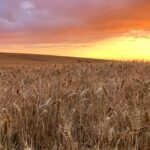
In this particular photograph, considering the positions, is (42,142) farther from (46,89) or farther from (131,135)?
(46,89)

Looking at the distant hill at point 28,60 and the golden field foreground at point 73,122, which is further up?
the golden field foreground at point 73,122

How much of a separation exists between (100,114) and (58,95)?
37.0 inches

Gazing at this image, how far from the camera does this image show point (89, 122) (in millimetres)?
3078

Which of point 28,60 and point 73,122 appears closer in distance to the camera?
point 73,122

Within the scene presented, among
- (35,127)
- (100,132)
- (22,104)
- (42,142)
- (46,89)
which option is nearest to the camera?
(100,132)

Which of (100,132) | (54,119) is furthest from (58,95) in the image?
(100,132)

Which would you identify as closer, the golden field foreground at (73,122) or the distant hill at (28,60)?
the golden field foreground at (73,122)

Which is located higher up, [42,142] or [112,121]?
[112,121]

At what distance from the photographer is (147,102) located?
12.0ft

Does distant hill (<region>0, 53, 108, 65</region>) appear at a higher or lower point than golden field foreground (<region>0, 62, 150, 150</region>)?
lower

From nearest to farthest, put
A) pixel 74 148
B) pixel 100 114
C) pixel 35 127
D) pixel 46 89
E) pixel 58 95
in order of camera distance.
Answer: pixel 74 148
pixel 35 127
pixel 100 114
pixel 58 95
pixel 46 89

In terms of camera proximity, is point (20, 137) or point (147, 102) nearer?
point (20, 137)

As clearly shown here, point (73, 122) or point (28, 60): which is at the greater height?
point (73, 122)

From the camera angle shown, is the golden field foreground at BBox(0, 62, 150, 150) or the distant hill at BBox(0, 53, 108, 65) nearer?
the golden field foreground at BBox(0, 62, 150, 150)
